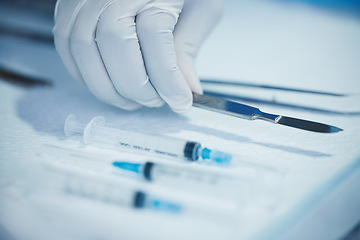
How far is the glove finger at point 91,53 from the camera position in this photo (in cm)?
74

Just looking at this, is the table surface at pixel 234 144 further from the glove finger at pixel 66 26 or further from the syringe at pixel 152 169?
the glove finger at pixel 66 26

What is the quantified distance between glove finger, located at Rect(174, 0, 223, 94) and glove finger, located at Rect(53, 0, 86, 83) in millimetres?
269

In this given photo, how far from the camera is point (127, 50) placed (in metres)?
0.71

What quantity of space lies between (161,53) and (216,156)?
278 millimetres

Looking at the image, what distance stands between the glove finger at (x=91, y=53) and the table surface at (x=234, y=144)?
68 millimetres

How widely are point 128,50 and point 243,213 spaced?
437mm

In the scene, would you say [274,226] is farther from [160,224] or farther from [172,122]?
[172,122]

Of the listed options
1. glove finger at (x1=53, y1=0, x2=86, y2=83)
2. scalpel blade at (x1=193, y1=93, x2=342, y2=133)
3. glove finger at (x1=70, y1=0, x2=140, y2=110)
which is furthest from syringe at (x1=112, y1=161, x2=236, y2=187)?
glove finger at (x1=53, y1=0, x2=86, y2=83)

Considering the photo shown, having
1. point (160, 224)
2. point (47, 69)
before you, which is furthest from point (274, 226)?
point (47, 69)

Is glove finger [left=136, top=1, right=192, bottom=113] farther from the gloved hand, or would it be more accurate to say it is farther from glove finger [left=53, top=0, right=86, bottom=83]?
glove finger [left=53, top=0, right=86, bottom=83]

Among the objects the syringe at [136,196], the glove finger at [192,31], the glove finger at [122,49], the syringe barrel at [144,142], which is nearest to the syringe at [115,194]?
the syringe at [136,196]

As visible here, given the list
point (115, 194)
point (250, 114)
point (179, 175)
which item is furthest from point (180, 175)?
point (250, 114)

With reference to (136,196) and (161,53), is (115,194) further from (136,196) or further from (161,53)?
(161,53)

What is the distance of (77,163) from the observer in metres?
0.59
